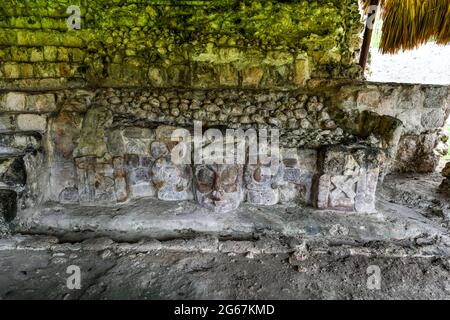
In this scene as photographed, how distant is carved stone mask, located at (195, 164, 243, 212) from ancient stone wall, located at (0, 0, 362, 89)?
121 centimetres

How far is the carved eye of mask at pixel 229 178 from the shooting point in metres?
2.81

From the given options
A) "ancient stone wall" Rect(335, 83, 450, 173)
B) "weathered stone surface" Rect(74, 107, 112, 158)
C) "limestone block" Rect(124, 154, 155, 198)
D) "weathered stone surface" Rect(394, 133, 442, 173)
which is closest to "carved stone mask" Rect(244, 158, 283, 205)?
"limestone block" Rect(124, 154, 155, 198)

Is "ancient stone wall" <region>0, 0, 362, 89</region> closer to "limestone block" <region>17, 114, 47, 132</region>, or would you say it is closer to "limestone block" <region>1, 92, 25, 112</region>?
"limestone block" <region>1, 92, 25, 112</region>

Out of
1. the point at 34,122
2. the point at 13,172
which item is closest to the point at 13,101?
the point at 34,122

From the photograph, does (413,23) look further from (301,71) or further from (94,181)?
(94,181)

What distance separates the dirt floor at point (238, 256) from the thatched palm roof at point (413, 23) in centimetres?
221

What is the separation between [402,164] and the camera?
3924 millimetres

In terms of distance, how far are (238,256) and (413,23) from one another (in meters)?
3.63

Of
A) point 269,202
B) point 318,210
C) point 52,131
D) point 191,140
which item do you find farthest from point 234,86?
point 52,131

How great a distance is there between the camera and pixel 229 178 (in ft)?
9.27

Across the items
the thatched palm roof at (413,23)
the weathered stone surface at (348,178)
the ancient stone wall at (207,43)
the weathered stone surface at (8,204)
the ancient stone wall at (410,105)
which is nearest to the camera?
the weathered stone surface at (8,204)

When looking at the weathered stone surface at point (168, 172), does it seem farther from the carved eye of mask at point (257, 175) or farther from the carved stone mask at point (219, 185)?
the carved eye of mask at point (257, 175)

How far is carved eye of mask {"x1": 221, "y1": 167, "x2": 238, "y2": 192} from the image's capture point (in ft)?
9.23

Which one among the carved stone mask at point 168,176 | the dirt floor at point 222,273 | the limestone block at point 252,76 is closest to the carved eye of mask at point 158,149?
the carved stone mask at point 168,176
